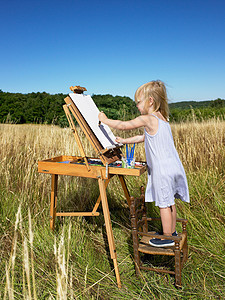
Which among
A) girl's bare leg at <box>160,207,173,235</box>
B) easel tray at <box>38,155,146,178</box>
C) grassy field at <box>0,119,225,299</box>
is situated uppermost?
easel tray at <box>38,155,146,178</box>

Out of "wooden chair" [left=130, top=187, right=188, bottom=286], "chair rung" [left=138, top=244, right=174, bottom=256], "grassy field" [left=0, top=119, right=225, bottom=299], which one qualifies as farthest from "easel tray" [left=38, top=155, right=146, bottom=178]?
"chair rung" [left=138, top=244, right=174, bottom=256]

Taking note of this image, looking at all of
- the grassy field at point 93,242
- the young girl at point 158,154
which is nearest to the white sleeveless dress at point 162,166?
the young girl at point 158,154

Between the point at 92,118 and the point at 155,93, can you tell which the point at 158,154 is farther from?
the point at 92,118

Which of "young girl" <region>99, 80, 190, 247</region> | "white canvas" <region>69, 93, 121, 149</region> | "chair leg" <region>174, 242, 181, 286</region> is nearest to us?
"chair leg" <region>174, 242, 181, 286</region>

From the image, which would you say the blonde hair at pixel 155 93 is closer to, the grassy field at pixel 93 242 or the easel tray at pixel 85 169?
the easel tray at pixel 85 169

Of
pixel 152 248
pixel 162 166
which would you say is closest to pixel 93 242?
pixel 152 248

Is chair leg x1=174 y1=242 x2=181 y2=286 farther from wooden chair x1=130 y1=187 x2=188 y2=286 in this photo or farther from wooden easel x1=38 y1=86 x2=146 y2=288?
wooden easel x1=38 y1=86 x2=146 y2=288

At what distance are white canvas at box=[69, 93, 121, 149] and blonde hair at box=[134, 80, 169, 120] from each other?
44cm

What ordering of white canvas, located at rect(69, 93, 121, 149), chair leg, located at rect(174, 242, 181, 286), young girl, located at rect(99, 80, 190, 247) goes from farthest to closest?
white canvas, located at rect(69, 93, 121, 149), young girl, located at rect(99, 80, 190, 247), chair leg, located at rect(174, 242, 181, 286)

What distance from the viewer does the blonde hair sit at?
7.76ft

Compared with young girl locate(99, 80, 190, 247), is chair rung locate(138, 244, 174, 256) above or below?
below

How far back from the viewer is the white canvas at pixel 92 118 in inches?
93.0

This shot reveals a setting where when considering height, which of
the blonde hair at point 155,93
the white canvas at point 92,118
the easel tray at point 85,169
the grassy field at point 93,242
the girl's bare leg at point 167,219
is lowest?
the grassy field at point 93,242

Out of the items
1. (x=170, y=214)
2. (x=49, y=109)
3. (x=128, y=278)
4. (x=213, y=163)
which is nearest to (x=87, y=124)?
(x=170, y=214)
